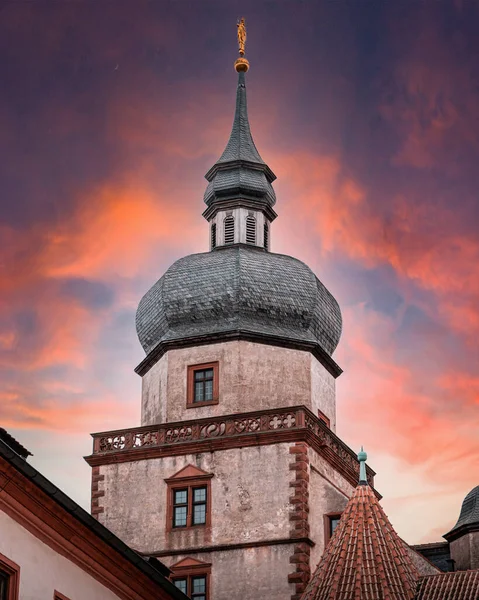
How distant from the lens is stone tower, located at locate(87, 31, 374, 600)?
3950 centimetres

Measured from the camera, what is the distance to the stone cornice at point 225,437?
134ft

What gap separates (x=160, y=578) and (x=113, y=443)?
553 inches

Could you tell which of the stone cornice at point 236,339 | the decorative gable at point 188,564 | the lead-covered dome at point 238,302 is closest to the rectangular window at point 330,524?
the decorative gable at point 188,564

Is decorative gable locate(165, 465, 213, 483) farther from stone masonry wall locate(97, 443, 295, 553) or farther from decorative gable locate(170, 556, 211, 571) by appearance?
decorative gable locate(170, 556, 211, 571)

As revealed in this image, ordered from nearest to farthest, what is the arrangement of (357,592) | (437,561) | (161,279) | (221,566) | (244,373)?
(357,592) < (221,566) < (244,373) < (161,279) < (437,561)

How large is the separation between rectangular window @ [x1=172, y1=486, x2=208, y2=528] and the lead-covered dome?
504 centimetres

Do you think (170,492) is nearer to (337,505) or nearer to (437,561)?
(337,505)

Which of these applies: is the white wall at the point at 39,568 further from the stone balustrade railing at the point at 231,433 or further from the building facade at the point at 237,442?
the stone balustrade railing at the point at 231,433

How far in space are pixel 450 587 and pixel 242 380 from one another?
1132 centimetres

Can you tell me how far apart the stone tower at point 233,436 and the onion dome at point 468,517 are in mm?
6436

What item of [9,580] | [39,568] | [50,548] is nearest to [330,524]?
[50,548]

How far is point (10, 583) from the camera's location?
77.1ft

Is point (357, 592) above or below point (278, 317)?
below

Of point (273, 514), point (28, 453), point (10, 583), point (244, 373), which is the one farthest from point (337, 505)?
point (10, 583)
